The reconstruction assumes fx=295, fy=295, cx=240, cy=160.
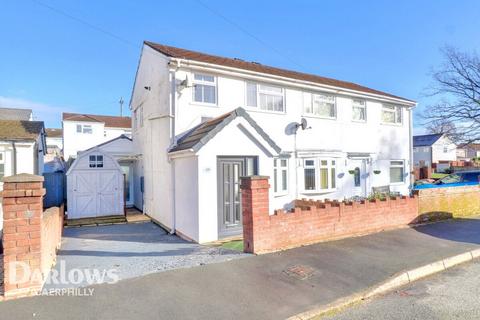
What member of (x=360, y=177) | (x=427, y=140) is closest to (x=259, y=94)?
(x=360, y=177)

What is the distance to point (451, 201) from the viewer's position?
34.1 feet

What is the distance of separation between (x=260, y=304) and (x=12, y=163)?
48.5 ft

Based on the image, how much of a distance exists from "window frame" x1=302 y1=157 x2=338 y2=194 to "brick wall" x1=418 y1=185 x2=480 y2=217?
3560mm

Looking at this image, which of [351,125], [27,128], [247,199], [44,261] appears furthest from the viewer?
[27,128]

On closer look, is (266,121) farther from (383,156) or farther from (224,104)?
(383,156)

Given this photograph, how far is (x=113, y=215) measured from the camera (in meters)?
11.1

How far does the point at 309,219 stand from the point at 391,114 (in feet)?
34.7

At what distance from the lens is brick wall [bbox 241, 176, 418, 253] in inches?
241

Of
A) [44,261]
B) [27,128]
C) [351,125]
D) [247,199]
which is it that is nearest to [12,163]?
[27,128]

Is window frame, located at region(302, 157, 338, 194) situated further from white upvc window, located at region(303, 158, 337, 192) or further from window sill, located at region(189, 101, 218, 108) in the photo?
window sill, located at region(189, 101, 218, 108)

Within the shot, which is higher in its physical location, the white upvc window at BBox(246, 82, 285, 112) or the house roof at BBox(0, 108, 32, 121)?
the house roof at BBox(0, 108, 32, 121)

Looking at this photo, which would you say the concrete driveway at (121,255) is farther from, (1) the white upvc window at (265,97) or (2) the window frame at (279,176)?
(1) the white upvc window at (265,97)

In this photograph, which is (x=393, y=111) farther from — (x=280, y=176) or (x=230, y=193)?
(x=230, y=193)

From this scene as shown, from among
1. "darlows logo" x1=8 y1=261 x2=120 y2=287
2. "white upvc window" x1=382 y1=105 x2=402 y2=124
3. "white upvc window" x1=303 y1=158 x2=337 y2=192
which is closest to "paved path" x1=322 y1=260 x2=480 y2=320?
"darlows logo" x1=8 y1=261 x2=120 y2=287
